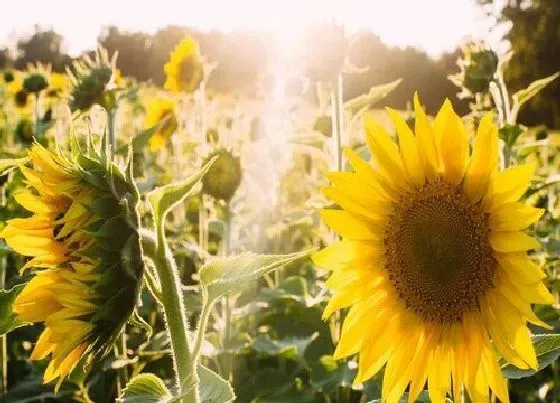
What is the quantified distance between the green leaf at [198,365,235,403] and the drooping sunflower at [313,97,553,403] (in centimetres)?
21

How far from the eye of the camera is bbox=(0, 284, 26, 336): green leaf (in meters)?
1.22

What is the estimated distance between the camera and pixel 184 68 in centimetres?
439

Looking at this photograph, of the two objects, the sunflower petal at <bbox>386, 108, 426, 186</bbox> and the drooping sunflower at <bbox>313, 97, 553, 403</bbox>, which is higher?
the sunflower petal at <bbox>386, 108, 426, 186</bbox>

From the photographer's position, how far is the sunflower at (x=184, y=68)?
4.33 m

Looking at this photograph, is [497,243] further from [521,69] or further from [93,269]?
[521,69]

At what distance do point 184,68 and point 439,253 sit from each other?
10.4 ft

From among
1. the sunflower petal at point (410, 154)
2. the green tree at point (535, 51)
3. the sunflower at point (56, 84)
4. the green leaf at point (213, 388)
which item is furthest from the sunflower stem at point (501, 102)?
the green tree at point (535, 51)

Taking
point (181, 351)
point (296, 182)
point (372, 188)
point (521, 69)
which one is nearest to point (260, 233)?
point (296, 182)

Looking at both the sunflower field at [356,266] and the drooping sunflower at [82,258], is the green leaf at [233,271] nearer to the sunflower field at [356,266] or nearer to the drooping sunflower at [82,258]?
the sunflower field at [356,266]

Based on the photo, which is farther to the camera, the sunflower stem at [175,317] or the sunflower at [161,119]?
the sunflower at [161,119]

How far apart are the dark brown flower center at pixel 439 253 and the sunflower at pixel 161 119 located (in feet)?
9.37

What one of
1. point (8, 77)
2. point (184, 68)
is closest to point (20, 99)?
point (8, 77)

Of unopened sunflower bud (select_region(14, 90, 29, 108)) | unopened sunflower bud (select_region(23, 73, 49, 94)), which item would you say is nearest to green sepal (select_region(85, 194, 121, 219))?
unopened sunflower bud (select_region(23, 73, 49, 94))

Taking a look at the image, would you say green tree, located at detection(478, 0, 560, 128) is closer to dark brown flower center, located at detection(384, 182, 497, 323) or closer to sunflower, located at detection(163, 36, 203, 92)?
sunflower, located at detection(163, 36, 203, 92)
